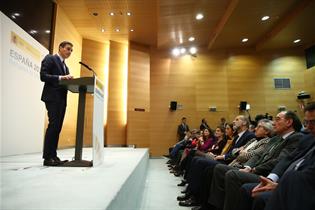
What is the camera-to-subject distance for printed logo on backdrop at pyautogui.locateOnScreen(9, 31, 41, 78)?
3887mm

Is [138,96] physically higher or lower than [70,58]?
lower

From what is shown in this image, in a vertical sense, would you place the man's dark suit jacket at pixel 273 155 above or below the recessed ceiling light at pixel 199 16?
below

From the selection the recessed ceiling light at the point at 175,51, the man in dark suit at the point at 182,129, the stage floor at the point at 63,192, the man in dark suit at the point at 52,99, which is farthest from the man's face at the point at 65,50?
the recessed ceiling light at the point at 175,51

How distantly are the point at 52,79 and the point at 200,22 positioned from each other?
6.00 metres

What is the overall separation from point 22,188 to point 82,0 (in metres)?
6.04

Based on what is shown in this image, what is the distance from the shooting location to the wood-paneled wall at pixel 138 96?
8266mm

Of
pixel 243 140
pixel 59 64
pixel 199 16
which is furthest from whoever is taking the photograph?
pixel 199 16

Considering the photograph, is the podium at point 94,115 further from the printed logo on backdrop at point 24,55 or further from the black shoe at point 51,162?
the printed logo on backdrop at point 24,55

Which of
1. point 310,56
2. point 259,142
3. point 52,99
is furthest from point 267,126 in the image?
point 310,56

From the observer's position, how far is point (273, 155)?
6.17 feet

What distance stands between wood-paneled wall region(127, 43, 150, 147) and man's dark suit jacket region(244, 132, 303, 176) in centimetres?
641

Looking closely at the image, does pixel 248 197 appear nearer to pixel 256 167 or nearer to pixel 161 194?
pixel 256 167

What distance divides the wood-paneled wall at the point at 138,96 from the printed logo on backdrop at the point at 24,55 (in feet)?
12.8

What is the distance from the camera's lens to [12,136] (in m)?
3.83
